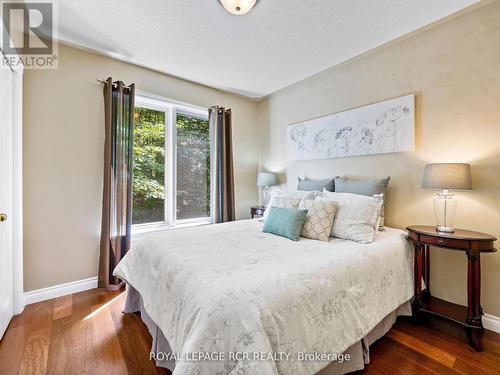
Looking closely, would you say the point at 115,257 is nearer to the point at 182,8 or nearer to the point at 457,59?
the point at 182,8

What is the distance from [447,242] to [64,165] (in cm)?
351

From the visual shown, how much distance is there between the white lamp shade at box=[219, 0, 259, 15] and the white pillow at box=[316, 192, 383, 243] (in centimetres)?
174

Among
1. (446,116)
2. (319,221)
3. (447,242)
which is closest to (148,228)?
(319,221)

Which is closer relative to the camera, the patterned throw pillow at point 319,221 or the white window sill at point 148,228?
the patterned throw pillow at point 319,221

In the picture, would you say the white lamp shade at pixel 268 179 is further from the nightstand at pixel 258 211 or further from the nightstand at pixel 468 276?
the nightstand at pixel 468 276

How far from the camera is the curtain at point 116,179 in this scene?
2590mm

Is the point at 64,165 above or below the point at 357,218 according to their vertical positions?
above

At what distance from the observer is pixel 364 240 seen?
1.87m

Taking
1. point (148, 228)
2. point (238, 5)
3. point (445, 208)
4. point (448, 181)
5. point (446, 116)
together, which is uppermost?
point (238, 5)

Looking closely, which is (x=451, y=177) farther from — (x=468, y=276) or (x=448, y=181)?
(x=468, y=276)

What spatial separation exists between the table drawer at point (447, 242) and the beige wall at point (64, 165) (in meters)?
3.18

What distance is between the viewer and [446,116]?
2.14 metres

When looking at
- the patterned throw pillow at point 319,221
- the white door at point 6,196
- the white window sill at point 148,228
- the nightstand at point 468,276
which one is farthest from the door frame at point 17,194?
the nightstand at point 468,276

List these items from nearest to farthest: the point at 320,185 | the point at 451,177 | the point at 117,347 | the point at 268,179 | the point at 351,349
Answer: the point at 351,349
the point at 117,347
the point at 451,177
the point at 320,185
the point at 268,179
